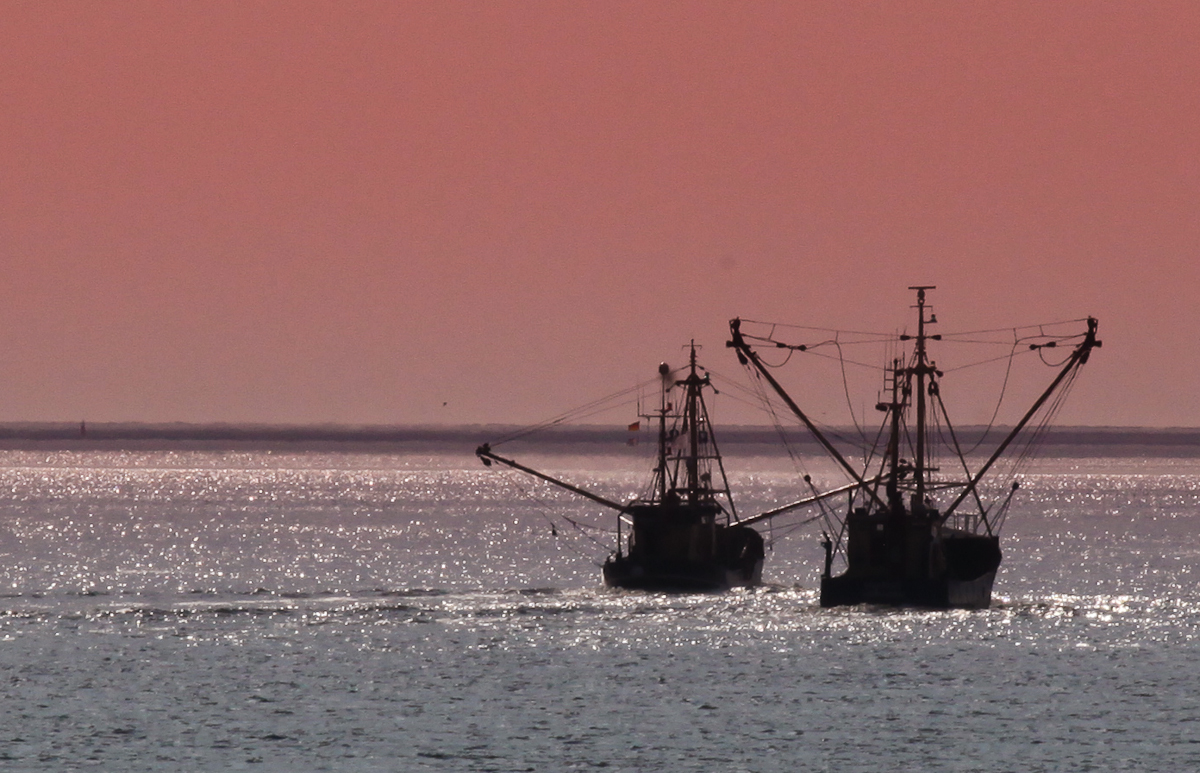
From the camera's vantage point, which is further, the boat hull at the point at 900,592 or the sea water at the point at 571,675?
the boat hull at the point at 900,592

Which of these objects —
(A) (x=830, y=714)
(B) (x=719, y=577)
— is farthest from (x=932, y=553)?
(A) (x=830, y=714)

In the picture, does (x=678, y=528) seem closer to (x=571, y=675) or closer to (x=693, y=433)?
(x=693, y=433)

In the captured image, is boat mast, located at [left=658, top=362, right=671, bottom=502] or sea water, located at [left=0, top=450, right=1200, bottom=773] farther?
boat mast, located at [left=658, top=362, right=671, bottom=502]

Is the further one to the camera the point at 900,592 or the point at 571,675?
the point at 900,592

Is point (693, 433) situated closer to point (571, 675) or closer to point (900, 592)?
point (900, 592)

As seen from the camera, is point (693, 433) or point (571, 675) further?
point (693, 433)

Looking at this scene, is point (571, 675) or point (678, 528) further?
point (678, 528)

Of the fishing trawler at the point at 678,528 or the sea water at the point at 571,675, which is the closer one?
the sea water at the point at 571,675

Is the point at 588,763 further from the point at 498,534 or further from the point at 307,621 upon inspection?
the point at 498,534

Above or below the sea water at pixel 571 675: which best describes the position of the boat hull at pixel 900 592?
above

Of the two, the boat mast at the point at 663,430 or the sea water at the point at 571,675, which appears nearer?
the sea water at the point at 571,675

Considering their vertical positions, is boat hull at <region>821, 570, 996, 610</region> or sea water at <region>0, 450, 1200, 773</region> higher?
boat hull at <region>821, 570, 996, 610</region>

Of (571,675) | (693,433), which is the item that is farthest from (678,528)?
(571,675)

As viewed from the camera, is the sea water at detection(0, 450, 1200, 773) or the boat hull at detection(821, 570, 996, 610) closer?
the sea water at detection(0, 450, 1200, 773)
